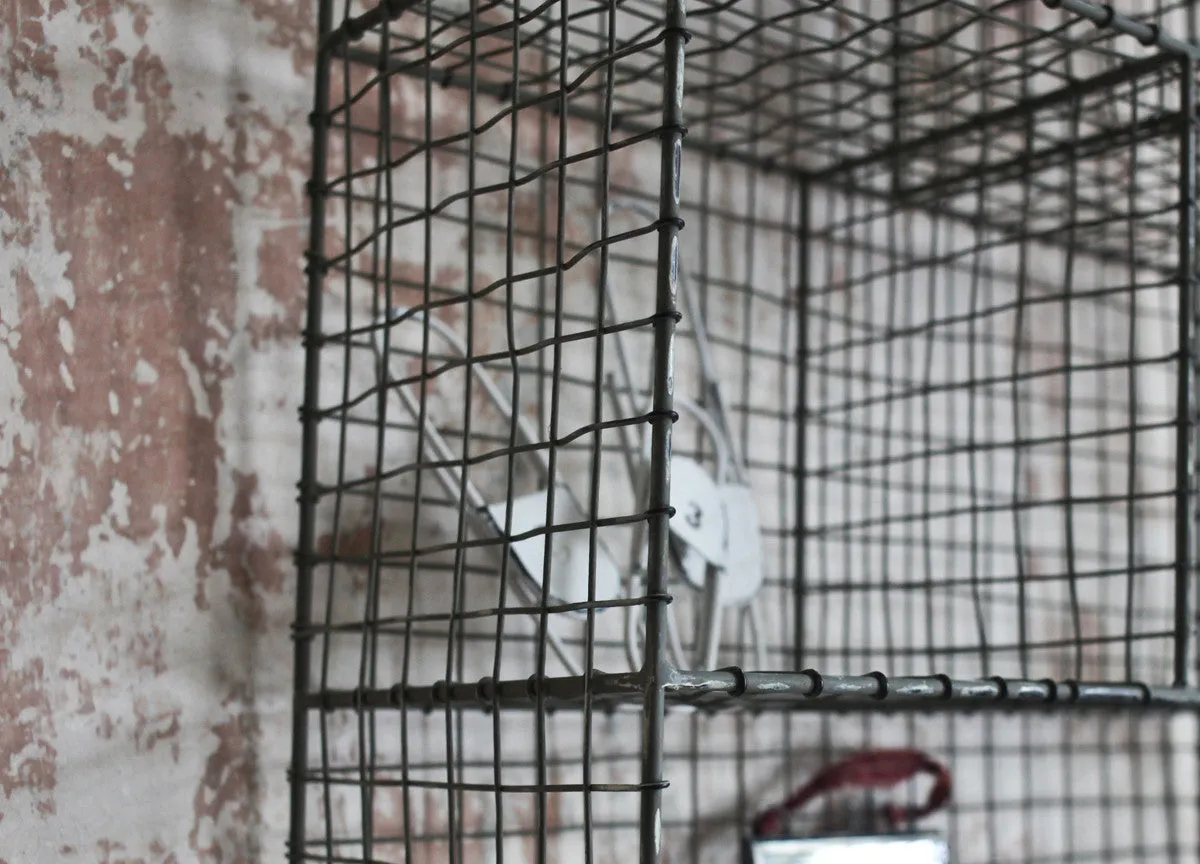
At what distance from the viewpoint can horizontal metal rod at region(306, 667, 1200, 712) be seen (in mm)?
838

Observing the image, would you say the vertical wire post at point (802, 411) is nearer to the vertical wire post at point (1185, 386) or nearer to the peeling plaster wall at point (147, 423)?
the vertical wire post at point (1185, 386)

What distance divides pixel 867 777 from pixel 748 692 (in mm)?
588

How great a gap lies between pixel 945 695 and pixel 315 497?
48cm

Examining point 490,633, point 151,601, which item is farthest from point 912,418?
point 151,601

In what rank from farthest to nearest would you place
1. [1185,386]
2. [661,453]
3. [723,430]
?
[723,430] → [1185,386] → [661,453]

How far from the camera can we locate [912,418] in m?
1.58

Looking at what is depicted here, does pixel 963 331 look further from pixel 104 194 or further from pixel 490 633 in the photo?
pixel 104 194

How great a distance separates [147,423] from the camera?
1064 millimetres

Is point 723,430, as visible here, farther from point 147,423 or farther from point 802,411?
point 147,423

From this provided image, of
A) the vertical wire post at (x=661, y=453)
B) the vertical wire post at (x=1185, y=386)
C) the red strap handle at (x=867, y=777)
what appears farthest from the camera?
the red strap handle at (x=867, y=777)

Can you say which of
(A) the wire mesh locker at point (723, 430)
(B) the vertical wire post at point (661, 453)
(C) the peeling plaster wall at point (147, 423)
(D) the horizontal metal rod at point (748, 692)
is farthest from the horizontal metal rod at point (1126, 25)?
(C) the peeling plaster wall at point (147, 423)

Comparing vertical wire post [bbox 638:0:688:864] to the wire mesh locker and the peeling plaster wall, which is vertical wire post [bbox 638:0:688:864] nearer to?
the wire mesh locker

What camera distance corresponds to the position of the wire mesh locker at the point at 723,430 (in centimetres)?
100

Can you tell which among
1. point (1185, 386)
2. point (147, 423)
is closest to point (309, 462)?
point (147, 423)
